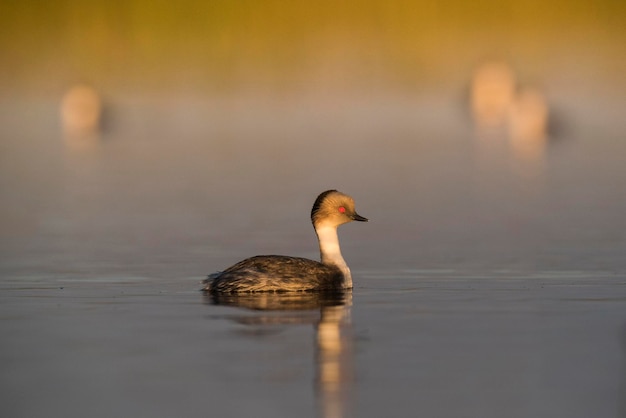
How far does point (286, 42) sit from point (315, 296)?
54383 mm

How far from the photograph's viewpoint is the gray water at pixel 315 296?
35.3ft

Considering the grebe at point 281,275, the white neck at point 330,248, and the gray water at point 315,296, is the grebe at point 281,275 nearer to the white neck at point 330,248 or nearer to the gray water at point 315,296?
the white neck at point 330,248

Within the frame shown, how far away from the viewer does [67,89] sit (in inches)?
2101

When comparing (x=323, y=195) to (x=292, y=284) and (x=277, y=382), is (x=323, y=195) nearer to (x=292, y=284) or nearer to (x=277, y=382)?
(x=292, y=284)

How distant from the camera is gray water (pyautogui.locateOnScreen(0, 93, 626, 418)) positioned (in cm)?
1077

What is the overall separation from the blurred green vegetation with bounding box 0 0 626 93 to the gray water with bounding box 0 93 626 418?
785 inches

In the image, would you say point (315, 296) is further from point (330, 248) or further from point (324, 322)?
point (324, 322)

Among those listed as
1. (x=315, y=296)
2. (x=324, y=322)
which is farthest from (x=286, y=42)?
(x=324, y=322)

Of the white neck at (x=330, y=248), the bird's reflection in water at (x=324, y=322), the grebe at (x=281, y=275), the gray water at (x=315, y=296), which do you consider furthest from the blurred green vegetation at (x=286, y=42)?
the bird's reflection in water at (x=324, y=322)

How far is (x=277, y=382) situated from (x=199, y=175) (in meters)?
21.9

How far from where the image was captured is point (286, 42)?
6975 cm

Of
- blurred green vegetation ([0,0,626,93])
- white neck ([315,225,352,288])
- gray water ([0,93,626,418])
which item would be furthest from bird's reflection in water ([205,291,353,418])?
blurred green vegetation ([0,0,626,93])

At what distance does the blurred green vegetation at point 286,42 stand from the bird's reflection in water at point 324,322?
133 feet

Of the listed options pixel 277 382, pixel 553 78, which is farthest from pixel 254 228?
pixel 553 78
